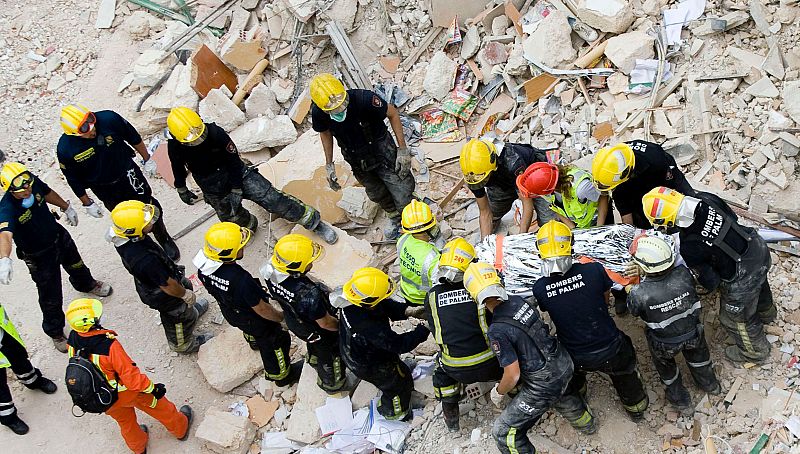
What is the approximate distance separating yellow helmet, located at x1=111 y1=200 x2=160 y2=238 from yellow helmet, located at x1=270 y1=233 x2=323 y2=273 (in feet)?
5.09

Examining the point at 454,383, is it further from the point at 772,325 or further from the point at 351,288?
the point at 772,325

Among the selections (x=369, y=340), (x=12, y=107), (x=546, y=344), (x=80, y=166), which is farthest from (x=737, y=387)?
(x=12, y=107)

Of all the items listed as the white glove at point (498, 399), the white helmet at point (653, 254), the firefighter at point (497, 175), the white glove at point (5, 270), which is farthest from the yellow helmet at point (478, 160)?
the white glove at point (5, 270)

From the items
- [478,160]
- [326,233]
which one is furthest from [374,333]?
[326,233]

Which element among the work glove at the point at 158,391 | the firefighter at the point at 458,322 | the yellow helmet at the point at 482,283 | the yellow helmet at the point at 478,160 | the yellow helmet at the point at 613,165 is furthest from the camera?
the work glove at the point at 158,391

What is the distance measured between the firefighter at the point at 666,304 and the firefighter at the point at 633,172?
73 centimetres

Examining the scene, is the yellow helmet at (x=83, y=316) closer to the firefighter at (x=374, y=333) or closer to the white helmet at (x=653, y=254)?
the firefighter at (x=374, y=333)

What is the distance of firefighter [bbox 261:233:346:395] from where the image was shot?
563 cm

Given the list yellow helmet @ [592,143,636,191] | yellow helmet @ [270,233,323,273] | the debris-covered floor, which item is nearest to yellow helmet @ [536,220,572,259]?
yellow helmet @ [592,143,636,191]

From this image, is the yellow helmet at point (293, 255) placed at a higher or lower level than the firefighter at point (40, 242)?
higher

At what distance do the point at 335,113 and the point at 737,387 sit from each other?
4.28 meters

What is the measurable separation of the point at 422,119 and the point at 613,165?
3.91 metres

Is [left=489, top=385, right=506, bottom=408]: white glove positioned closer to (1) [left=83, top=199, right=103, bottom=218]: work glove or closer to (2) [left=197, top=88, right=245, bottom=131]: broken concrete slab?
(1) [left=83, top=199, right=103, bottom=218]: work glove

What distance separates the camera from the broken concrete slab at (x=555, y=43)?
7.96m
